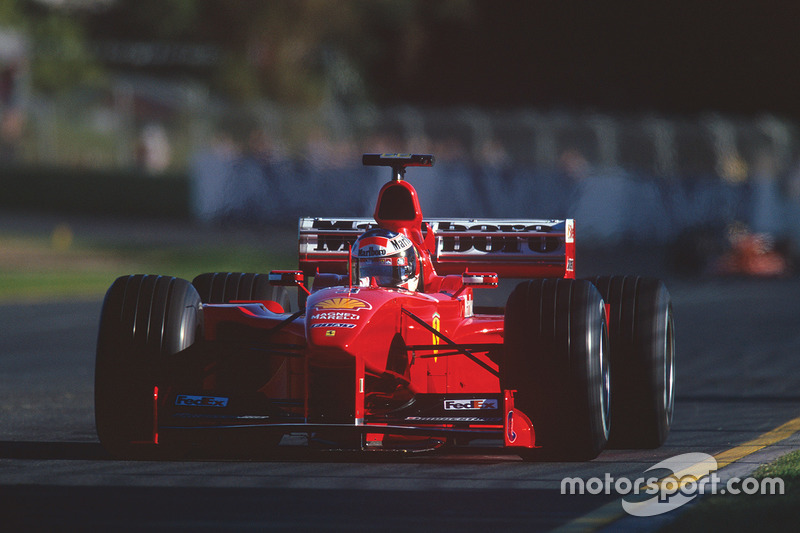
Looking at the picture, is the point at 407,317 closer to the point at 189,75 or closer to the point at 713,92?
the point at 713,92

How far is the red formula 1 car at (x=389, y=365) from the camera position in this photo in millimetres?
8609

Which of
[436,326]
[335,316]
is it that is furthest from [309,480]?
[436,326]

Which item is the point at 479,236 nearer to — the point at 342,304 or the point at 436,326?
the point at 436,326

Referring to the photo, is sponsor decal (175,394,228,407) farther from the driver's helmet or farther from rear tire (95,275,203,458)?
the driver's helmet

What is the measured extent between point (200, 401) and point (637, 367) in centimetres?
278

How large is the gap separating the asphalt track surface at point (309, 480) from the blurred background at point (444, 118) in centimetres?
1745

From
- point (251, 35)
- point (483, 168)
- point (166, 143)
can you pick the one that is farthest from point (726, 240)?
point (251, 35)

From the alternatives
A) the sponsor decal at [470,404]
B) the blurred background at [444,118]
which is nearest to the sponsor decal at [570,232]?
the sponsor decal at [470,404]

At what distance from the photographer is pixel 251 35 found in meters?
62.7

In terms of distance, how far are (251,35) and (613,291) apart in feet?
178

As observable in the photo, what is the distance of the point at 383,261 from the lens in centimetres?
977

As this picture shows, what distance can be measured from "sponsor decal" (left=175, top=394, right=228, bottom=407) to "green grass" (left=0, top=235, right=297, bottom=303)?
16.1 metres

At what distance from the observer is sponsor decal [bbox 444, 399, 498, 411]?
8.70 m

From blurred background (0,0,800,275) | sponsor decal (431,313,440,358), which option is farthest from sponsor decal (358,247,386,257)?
blurred background (0,0,800,275)
